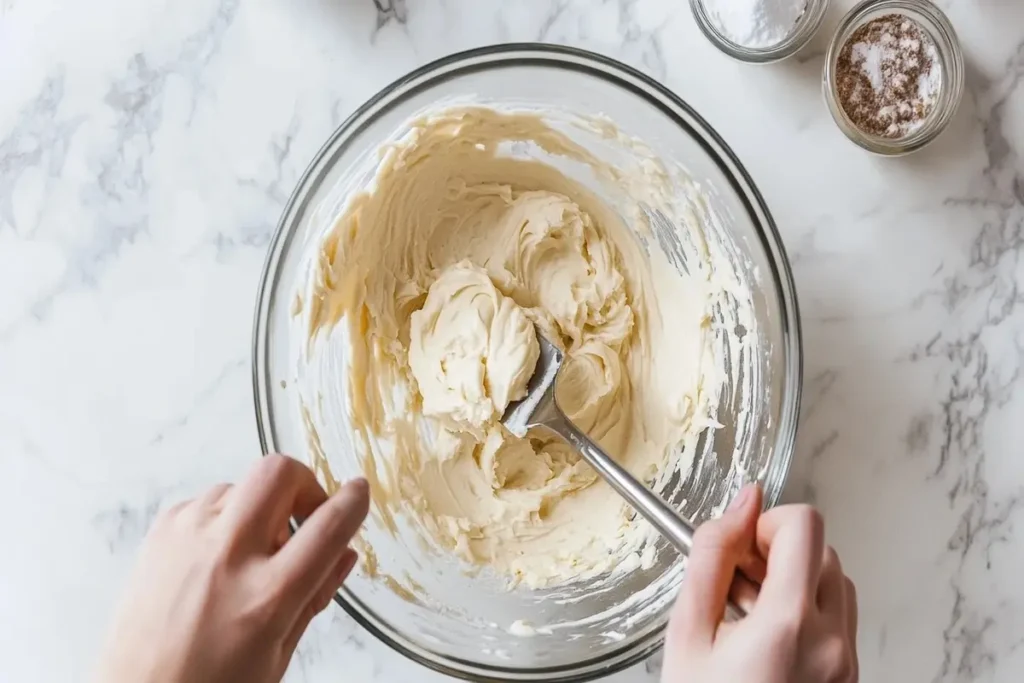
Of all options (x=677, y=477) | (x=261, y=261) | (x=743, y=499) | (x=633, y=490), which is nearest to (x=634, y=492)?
(x=633, y=490)

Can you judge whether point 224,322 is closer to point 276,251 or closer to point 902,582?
point 276,251

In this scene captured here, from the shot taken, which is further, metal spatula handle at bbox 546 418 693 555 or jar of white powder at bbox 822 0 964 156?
jar of white powder at bbox 822 0 964 156

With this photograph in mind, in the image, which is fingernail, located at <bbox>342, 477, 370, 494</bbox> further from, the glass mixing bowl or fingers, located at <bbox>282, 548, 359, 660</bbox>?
the glass mixing bowl

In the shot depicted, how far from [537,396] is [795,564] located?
1.81 feet

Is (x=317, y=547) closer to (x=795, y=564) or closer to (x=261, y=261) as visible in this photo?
(x=795, y=564)

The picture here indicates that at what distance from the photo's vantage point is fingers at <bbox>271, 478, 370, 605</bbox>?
91 centimetres

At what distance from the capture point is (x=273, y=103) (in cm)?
139

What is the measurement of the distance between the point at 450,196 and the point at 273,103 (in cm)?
34

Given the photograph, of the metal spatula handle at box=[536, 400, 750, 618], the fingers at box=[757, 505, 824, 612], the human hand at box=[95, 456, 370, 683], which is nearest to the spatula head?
→ the metal spatula handle at box=[536, 400, 750, 618]

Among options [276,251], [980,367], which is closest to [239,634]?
[276,251]

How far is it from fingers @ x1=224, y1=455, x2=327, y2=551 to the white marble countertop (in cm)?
45

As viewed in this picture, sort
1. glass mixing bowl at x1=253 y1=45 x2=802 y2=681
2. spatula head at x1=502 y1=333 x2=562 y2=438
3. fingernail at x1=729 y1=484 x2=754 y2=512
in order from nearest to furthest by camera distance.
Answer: fingernail at x1=729 y1=484 x2=754 y2=512
glass mixing bowl at x1=253 y1=45 x2=802 y2=681
spatula head at x1=502 y1=333 x2=562 y2=438

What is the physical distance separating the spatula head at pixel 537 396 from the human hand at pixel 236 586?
0.39 m

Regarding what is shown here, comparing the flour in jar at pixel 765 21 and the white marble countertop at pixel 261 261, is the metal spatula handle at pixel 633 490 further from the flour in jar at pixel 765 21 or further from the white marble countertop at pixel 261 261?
the flour in jar at pixel 765 21
